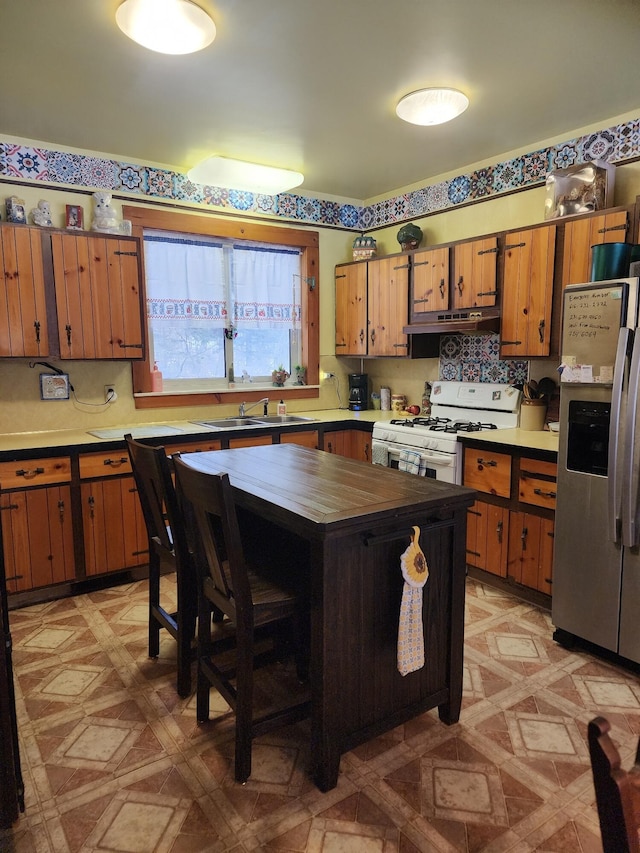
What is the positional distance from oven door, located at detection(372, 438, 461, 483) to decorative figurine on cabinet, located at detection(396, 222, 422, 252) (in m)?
1.62

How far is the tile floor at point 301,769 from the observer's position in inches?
62.9

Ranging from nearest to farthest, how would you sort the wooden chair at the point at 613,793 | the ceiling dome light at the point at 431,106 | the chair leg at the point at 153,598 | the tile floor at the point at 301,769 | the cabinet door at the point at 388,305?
1. the wooden chair at the point at 613,793
2. the tile floor at the point at 301,769
3. the chair leg at the point at 153,598
4. the ceiling dome light at the point at 431,106
5. the cabinet door at the point at 388,305

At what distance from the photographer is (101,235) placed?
3.49m

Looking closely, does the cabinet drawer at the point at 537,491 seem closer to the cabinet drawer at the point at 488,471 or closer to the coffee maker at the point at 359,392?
the cabinet drawer at the point at 488,471

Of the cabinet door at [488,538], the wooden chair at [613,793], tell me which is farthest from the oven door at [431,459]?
the wooden chair at [613,793]

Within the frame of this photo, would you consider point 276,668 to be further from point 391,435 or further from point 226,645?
point 391,435

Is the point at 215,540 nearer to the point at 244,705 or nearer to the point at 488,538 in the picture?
the point at 244,705

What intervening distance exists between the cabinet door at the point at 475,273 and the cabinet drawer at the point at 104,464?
246 cm

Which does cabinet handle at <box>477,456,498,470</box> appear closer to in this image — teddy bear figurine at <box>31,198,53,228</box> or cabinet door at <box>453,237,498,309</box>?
cabinet door at <box>453,237,498,309</box>

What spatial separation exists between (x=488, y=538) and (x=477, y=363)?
1.39m

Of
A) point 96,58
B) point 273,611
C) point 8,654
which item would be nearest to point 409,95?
point 96,58

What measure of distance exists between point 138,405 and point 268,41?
2463 mm

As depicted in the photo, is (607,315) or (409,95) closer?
(607,315)

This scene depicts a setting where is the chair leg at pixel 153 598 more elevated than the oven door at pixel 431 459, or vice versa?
the oven door at pixel 431 459
